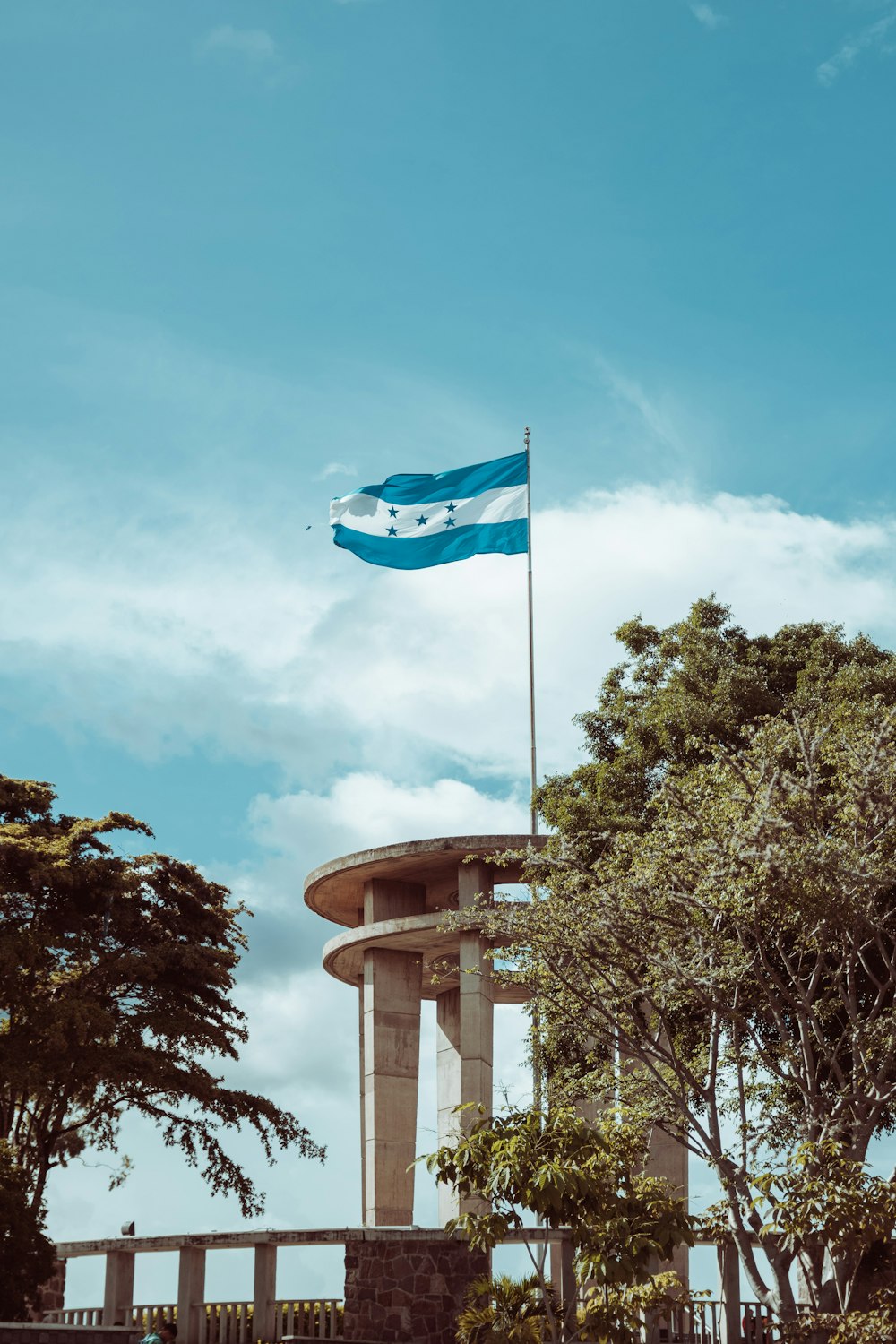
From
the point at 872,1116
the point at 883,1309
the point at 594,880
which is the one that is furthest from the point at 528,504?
the point at 883,1309

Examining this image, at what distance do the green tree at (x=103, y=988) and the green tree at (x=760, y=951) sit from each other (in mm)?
8466

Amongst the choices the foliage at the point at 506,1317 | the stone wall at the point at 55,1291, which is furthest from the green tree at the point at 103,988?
the foliage at the point at 506,1317

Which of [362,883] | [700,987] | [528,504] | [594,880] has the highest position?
[528,504]

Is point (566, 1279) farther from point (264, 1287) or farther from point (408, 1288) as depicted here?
point (264, 1287)

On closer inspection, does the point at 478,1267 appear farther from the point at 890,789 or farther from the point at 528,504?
the point at 528,504

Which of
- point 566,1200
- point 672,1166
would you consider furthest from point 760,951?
point 672,1166

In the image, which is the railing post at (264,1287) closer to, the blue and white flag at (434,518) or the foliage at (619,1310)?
the foliage at (619,1310)

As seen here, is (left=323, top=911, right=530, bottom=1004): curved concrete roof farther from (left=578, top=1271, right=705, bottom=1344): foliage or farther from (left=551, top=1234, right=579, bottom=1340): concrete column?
(left=578, top=1271, right=705, bottom=1344): foliage

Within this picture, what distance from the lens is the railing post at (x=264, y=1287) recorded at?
24391mm

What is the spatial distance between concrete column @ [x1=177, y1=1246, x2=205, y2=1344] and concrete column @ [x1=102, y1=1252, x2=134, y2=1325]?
4.35ft

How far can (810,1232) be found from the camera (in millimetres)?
18359

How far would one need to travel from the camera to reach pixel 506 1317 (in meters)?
18.9

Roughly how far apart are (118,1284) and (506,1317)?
10.0 m

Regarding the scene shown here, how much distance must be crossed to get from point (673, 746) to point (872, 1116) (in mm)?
9626
